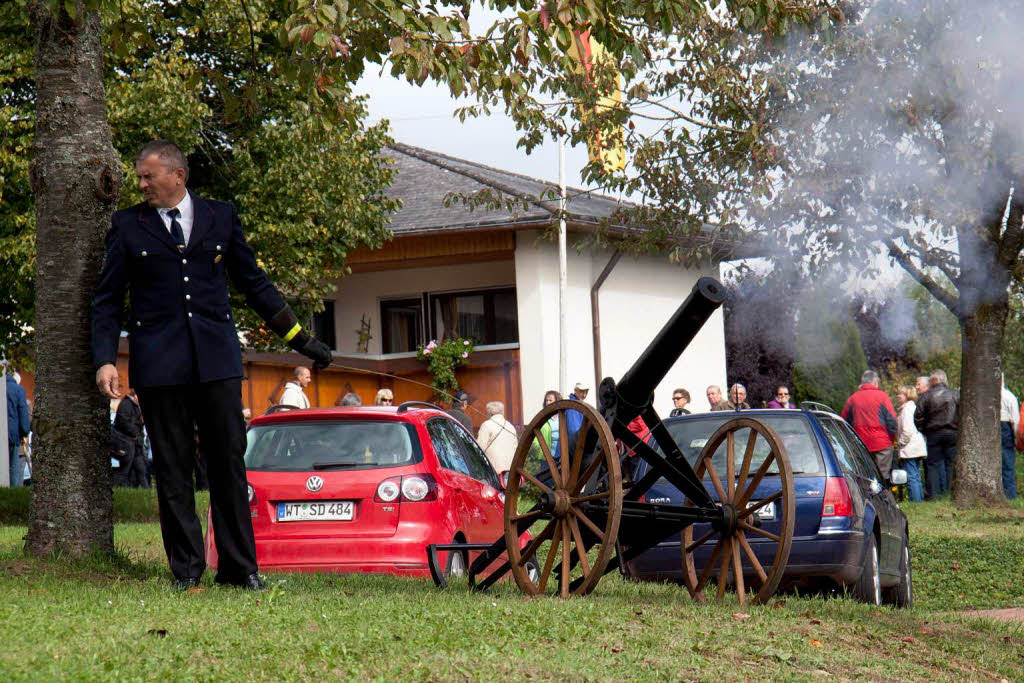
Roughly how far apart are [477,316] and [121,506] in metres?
16.8

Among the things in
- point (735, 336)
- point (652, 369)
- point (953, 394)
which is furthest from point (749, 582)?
point (735, 336)

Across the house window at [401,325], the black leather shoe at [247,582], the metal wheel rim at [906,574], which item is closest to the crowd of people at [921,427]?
the metal wheel rim at [906,574]

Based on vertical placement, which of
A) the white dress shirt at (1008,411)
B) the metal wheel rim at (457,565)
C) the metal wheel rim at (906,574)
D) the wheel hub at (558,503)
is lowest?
the metal wheel rim at (906,574)

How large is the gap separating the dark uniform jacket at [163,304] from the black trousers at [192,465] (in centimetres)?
13

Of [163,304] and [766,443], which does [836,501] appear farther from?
[163,304]

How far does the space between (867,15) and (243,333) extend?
11.2 m

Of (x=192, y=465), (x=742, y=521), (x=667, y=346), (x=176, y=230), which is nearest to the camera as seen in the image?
(x=176, y=230)

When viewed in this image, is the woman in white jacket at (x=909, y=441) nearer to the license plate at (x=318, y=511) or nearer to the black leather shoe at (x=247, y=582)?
the license plate at (x=318, y=511)

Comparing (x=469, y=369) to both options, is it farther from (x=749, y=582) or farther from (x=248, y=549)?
(x=248, y=549)

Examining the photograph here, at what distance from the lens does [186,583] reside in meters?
6.90

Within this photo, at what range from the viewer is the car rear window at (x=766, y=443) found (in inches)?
403

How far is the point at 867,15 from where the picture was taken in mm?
15523

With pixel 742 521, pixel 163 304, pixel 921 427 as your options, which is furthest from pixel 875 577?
pixel 921 427

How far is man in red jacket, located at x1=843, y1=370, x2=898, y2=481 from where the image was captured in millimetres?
20125
